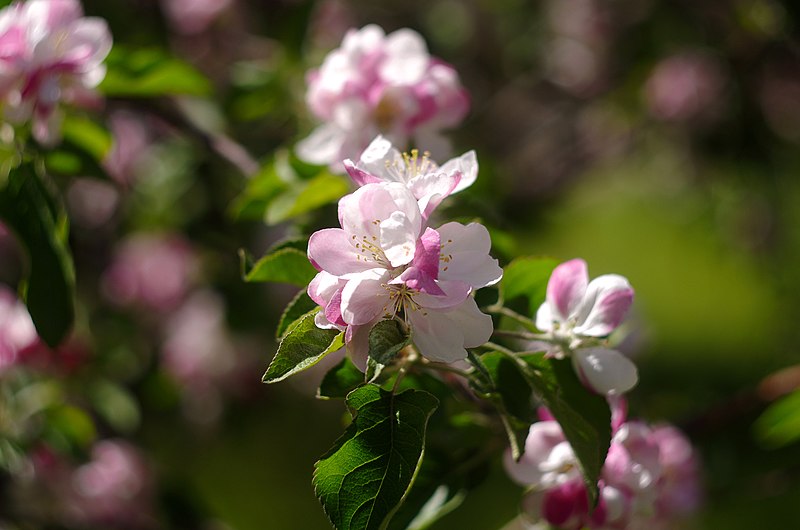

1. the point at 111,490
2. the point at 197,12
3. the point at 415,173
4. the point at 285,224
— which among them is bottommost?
the point at 111,490

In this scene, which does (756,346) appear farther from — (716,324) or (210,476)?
(210,476)

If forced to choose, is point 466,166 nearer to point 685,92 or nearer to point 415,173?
point 415,173

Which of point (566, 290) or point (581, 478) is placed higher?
point (566, 290)

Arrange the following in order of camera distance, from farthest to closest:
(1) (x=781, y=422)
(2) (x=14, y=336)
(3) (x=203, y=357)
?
1. (3) (x=203, y=357)
2. (2) (x=14, y=336)
3. (1) (x=781, y=422)

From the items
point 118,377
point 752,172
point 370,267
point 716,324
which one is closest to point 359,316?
point 370,267

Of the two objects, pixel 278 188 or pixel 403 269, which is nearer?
pixel 403 269

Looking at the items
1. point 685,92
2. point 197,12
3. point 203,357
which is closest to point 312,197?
point 203,357
